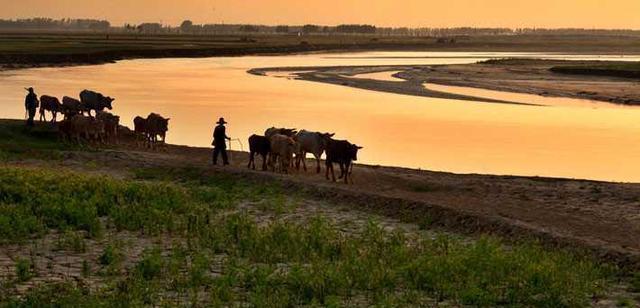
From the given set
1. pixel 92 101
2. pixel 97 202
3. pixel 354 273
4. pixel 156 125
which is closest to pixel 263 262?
pixel 354 273

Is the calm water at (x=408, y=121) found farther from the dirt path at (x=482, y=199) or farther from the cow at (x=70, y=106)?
the dirt path at (x=482, y=199)

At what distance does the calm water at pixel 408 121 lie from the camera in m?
30.5

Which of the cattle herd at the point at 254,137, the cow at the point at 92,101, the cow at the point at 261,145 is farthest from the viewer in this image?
the cow at the point at 92,101

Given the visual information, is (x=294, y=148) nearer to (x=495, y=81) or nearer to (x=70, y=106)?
(x=70, y=106)

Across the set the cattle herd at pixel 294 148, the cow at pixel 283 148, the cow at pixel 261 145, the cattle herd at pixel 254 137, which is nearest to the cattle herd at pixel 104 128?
the cattle herd at pixel 254 137

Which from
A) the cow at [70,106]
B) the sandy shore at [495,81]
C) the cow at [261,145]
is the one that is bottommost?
the cow at [261,145]

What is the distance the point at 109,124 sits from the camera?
3075cm

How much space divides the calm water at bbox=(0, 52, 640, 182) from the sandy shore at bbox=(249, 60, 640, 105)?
3.26m

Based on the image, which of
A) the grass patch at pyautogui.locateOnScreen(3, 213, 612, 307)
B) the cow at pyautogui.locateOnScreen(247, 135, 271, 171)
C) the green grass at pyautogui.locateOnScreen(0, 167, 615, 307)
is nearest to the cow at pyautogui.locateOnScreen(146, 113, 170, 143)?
the cow at pyautogui.locateOnScreen(247, 135, 271, 171)

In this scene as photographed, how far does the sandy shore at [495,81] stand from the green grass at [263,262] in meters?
40.4

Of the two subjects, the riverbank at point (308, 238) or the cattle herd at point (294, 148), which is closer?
the riverbank at point (308, 238)

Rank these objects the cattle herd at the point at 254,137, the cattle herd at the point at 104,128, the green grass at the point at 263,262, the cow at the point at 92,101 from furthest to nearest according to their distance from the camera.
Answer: the cow at the point at 92,101 < the cattle herd at the point at 104,128 < the cattle herd at the point at 254,137 < the green grass at the point at 263,262

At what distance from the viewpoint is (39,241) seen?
14.7 metres

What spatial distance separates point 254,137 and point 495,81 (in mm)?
51594
